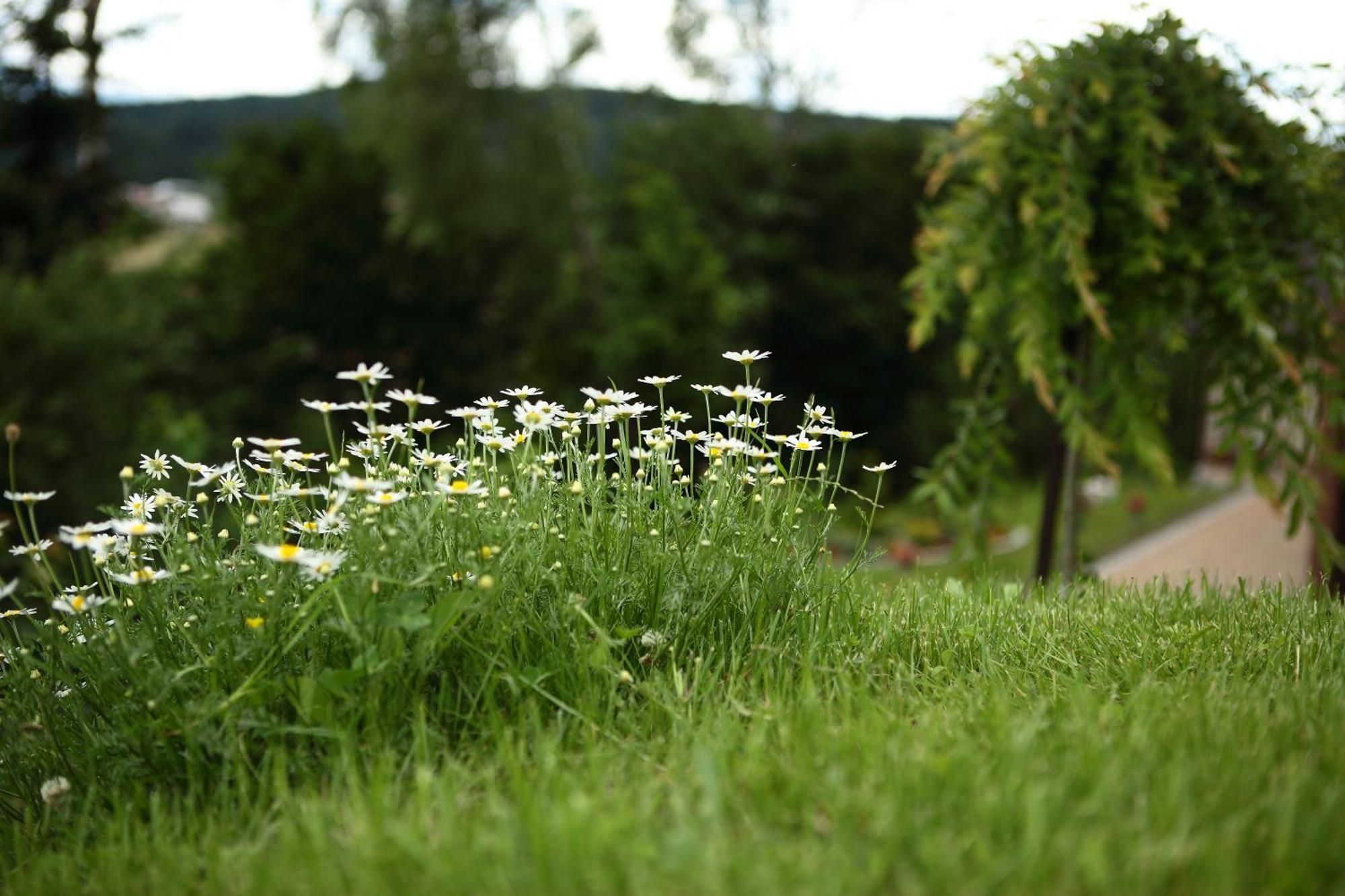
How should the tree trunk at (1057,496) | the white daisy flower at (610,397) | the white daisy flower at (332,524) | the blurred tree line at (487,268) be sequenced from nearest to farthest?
1. the white daisy flower at (332,524)
2. the white daisy flower at (610,397)
3. the tree trunk at (1057,496)
4. the blurred tree line at (487,268)

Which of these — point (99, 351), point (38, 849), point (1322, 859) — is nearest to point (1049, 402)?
point (1322, 859)

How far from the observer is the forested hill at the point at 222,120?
34.5 feet

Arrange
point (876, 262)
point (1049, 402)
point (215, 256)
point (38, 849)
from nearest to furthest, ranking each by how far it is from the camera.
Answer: point (38, 849) < point (1049, 402) < point (215, 256) < point (876, 262)

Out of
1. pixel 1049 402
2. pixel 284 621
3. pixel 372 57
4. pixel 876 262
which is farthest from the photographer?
pixel 876 262

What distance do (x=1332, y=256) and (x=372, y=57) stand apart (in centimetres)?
1386

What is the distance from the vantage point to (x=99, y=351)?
8.05 m

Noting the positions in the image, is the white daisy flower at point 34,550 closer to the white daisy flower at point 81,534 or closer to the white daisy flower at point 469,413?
the white daisy flower at point 81,534

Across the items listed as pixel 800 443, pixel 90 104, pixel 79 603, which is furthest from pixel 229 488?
pixel 90 104

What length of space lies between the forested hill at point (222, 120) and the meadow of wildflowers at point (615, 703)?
964 cm

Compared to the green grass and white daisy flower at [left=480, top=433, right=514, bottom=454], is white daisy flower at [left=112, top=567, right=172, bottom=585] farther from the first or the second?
the green grass

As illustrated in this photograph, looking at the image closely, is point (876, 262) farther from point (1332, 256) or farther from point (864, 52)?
point (1332, 256)

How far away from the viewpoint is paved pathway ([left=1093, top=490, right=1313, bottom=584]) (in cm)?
757

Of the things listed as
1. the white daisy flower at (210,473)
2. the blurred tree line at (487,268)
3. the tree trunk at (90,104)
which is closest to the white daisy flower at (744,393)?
the white daisy flower at (210,473)

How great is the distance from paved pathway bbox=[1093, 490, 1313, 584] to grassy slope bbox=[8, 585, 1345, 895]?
5.29 metres
